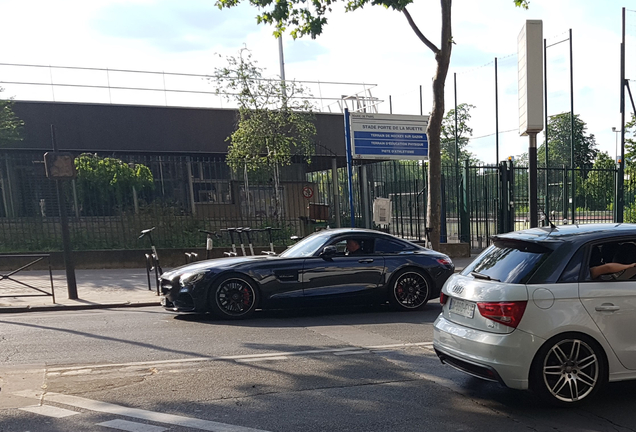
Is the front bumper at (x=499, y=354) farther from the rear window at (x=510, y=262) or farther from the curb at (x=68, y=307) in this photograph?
the curb at (x=68, y=307)

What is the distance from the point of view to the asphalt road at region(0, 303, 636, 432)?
Result: 14.2 feet

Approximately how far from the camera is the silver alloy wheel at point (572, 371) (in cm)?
452

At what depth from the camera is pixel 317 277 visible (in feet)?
28.8

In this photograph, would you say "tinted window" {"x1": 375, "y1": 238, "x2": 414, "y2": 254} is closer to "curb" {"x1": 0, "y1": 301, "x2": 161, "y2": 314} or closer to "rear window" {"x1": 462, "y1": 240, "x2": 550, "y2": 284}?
"rear window" {"x1": 462, "y1": 240, "x2": 550, "y2": 284}

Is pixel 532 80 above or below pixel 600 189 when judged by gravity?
above

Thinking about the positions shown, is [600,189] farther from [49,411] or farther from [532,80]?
[49,411]

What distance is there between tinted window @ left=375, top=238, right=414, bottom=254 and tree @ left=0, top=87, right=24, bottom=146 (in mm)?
13760

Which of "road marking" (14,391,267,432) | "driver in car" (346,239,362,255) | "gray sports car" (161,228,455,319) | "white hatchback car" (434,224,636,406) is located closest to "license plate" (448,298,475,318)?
"white hatchback car" (434,224,636,406)

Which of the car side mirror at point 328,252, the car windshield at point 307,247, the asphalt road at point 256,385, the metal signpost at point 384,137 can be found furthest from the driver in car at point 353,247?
the metal signpost at point 384,137

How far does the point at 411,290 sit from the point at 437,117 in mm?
5614

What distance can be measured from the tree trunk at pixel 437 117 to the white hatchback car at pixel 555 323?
8.58 metres

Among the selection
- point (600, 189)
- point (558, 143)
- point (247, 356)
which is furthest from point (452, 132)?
point (247, 356)

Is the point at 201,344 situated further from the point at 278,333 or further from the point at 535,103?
the point at 535,103

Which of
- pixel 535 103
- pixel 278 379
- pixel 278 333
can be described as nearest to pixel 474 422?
pixel 278 379
